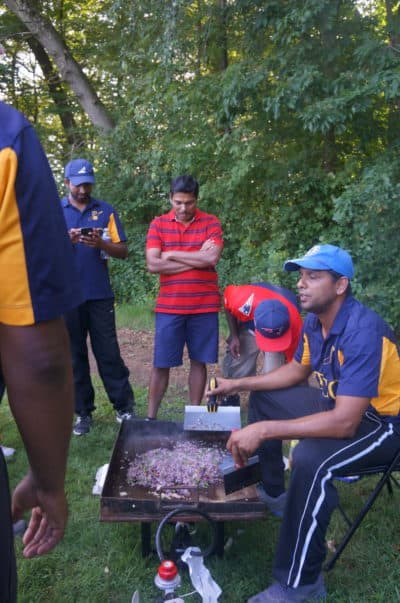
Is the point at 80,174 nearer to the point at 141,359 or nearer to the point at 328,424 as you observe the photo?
the point at 328,424

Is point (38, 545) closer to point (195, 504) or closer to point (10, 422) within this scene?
point (195, 504)

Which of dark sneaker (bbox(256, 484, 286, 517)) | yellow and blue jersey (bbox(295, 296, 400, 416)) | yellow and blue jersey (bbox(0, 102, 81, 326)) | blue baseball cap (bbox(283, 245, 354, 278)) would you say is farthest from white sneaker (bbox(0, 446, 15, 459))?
yellow and blue jersey (bbox(0, 102, 81, 326))

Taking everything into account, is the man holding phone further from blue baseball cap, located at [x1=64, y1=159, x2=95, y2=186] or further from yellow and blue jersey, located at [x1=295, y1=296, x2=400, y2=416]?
yellow and blue jersey, located at [x1=295, y1=296, x2=400, y2=416]

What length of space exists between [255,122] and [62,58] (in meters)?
5.30

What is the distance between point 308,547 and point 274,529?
64 cm

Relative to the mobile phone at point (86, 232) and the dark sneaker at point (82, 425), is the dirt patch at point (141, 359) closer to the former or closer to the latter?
the dark sneaker at point (82, 425)

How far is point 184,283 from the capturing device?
415 centimetres

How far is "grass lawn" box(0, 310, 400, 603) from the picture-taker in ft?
8.20

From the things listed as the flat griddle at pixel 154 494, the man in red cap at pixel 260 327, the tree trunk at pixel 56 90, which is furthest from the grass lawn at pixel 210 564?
the tree trunk at pixel 56 90

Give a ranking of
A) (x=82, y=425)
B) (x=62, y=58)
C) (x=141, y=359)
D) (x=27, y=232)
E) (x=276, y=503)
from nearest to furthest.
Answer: (x=27, y=232)
(x=276, y=503)
(x=82, y=425)
(x=141, y=359)
(x=62, y=58)

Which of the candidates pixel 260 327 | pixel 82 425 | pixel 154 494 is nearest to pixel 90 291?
pixel 82 425

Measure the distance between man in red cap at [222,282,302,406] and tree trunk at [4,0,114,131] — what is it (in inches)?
299

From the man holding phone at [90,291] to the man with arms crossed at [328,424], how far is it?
6.12ft

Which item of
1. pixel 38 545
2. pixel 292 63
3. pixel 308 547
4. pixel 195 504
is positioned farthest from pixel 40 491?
pixel 292 63
